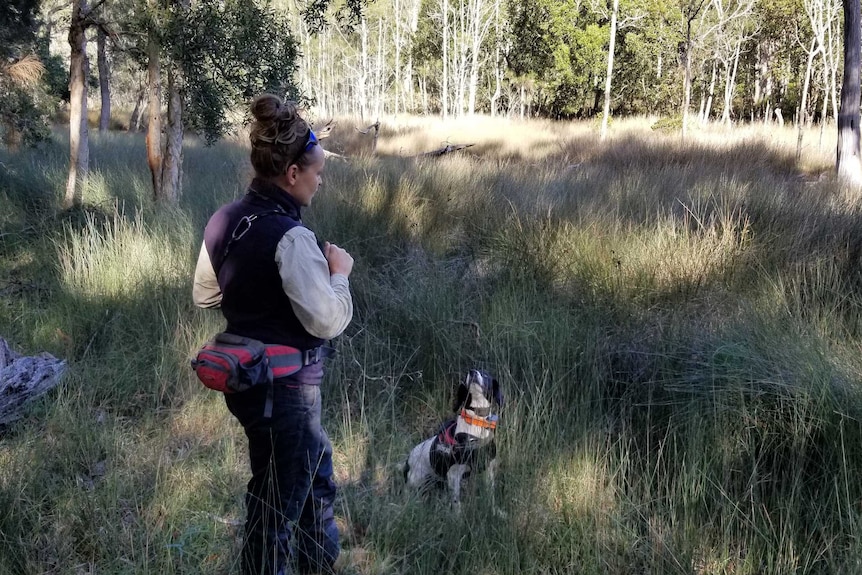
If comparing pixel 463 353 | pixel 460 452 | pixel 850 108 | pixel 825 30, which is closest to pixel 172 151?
pixel 463 353

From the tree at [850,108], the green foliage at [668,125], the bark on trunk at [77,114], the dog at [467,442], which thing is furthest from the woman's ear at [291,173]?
the green foliage at [668,125]

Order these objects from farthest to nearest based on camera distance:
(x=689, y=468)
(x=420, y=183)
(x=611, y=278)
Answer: (x=420, y=183) → (x=611, y=278) → (x=689, y=468)

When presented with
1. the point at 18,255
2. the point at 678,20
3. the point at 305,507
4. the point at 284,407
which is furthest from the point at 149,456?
the point at 678,20

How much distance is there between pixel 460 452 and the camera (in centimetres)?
291

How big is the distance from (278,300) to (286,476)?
602 mm

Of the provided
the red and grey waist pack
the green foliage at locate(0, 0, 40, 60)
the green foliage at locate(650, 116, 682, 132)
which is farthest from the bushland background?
the green foliage at locate(650, 116, 682, 132)

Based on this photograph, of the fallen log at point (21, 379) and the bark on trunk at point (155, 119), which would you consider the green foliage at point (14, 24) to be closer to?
the bark on trunk at point (155, 119)

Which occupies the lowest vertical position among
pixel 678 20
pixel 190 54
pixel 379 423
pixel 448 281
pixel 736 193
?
pixel 379 423

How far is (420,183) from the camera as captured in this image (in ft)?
25.7

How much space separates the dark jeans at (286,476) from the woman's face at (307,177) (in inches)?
22.0

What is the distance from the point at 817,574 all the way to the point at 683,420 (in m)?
0.89

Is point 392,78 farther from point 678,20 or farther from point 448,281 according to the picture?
point 448,281

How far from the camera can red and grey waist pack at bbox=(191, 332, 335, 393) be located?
1.91 m

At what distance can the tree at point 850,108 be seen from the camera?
32.4 ft
